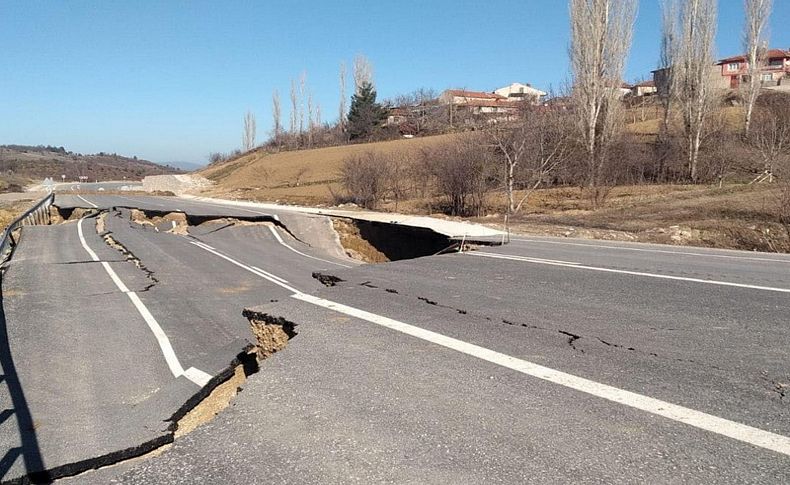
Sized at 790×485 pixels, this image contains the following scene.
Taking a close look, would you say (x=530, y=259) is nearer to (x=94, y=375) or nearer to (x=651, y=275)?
(x=651, y=275)

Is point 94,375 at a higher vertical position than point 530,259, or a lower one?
lower

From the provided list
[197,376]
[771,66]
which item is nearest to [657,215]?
[197,376]

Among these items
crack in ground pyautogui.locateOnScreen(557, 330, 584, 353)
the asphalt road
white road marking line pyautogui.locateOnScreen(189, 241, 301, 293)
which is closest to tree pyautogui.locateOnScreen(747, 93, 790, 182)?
white road marking line pyautogui.locateOnScreen(189, 241, 301, 293)

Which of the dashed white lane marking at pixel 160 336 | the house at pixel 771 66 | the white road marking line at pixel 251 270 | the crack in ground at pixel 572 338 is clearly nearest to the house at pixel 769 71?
the house at pixel 771 66

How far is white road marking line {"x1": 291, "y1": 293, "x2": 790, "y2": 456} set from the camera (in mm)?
3119

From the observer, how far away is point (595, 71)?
113 ft

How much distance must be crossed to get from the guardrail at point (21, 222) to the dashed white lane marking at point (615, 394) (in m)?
12.9

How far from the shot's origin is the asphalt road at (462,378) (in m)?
3.05

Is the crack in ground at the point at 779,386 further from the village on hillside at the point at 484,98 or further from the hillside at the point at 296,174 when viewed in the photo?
the village on hillside at the point at 484,98

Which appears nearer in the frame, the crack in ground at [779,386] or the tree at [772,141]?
the crack in ground at [779,386]

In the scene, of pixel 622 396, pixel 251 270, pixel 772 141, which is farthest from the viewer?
pixel 772 141

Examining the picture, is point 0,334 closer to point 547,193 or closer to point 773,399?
point 773,399

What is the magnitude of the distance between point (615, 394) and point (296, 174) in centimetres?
6581

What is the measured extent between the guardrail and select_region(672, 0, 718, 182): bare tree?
35.5 m
